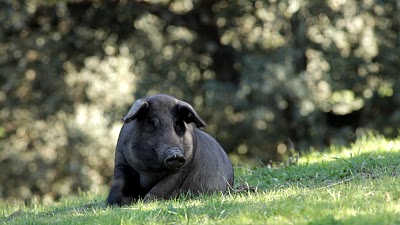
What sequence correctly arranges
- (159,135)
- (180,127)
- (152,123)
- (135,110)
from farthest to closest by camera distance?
(180,127), (152,123), (159,135), (135,110)

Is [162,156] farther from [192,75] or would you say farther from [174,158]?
[192,75]

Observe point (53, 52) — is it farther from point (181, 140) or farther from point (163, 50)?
point (181, 140)

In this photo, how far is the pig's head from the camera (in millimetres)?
8898

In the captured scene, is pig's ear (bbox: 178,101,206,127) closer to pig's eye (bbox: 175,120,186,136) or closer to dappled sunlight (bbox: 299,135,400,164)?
pig's eye (bbox: 175,120,186,136)

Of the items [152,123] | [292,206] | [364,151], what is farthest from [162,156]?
[364,151]

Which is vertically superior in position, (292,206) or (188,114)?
(188,114)

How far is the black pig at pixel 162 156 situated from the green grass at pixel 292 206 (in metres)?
0.41

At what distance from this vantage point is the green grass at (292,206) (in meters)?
7.00

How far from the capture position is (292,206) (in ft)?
24.4

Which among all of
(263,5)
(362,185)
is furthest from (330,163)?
(263,5)

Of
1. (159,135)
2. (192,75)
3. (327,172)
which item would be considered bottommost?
(192,75)

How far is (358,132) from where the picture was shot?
2261 cm

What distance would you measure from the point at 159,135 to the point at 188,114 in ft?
1.60

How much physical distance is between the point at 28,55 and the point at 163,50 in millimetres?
3992
